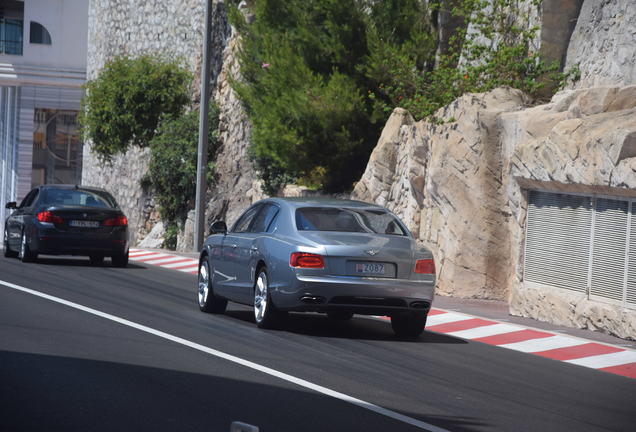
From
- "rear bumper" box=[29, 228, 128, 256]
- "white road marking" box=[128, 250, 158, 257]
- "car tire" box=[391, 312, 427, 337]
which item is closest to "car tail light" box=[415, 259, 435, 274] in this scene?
"car tire" box=[391, 312, 427, 337]

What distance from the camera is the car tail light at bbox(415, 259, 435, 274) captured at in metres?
12.5

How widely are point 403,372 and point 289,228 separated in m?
3.21

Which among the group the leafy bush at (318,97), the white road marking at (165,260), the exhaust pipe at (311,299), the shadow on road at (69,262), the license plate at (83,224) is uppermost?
the leafy bush at (318,97)

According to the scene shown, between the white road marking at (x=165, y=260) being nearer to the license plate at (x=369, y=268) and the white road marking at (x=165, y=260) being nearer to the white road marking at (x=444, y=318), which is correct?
the white road marking at (x=444, y=318)

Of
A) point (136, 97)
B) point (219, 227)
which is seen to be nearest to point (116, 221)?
point (219, 227)

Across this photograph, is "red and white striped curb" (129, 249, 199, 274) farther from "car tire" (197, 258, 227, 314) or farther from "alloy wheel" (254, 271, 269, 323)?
"alloy wheel" (254, 271, 269, 323)

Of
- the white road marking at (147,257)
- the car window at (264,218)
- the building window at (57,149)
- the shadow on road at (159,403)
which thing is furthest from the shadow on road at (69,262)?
the building window at (57,149)

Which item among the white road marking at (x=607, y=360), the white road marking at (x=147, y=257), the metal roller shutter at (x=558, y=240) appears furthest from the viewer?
the white road marking at (x=147, y=257)

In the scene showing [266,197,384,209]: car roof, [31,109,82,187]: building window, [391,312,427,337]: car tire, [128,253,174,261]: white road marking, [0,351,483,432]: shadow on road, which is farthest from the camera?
[31,109,82,187]: building window

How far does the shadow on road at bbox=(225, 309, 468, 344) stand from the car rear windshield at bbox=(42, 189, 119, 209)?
7513 mm

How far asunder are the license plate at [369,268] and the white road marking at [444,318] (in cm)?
287

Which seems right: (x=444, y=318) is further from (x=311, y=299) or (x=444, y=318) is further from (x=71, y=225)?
(x=71, y=225)

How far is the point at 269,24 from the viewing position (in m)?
26.8

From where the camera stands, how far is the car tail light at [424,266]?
12523 mm
